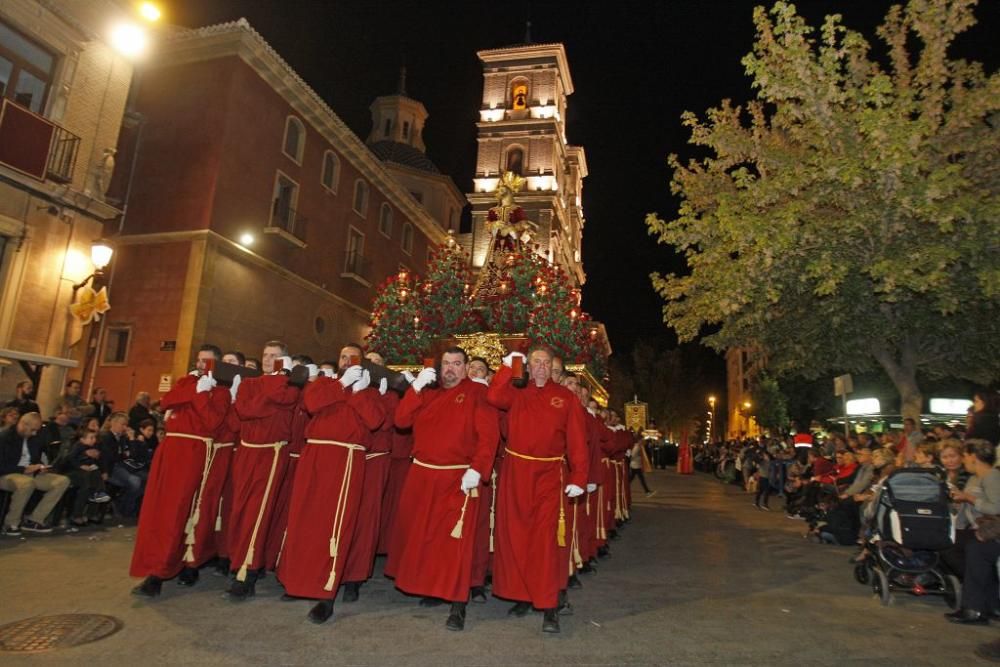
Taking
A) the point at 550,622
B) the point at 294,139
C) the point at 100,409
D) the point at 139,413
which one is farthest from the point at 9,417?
the point at 294,139

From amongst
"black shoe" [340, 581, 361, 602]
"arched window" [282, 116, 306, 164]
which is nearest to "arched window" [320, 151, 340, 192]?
"arched window" [282, 116, 306, 164]

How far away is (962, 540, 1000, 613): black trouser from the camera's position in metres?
6.00

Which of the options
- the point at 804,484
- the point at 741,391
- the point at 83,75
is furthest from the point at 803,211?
the point at 741,391

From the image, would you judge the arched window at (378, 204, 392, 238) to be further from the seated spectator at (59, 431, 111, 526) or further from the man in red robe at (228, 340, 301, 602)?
the man in red robe at (228, 340, 301, 602)

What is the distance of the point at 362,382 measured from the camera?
5.77 metres

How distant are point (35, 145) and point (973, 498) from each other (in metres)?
16.9

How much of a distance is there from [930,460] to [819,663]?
189 inches

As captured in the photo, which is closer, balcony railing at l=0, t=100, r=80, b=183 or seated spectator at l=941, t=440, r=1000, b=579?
seated spectator at l=941, t=440, r=1000, b=579

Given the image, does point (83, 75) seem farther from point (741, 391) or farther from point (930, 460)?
point (741, 391)

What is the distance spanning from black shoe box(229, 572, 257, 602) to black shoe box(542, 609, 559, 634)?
2745 mm

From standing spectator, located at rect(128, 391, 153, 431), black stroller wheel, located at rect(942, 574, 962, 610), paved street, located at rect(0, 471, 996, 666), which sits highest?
standing spectator, located at rect(128, 391, 153, 431)

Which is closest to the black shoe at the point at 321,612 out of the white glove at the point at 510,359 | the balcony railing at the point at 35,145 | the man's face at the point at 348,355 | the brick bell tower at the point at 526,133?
the man's face at the point at 348,355

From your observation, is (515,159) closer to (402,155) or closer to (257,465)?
(402,155)

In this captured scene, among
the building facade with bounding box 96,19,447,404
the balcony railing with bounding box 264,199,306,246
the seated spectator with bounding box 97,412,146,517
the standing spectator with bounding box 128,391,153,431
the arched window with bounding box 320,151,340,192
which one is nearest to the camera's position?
the seated spectator with bounding box 97,412,146,517
